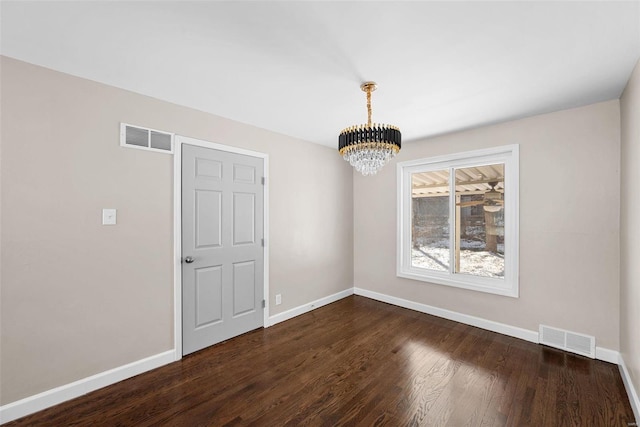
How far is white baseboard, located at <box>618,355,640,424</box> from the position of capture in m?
1.80

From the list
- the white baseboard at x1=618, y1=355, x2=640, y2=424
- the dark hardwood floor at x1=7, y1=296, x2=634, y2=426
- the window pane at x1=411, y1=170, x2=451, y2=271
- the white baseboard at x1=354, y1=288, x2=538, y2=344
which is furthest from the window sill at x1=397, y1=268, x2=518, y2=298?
the white baseboard at x1=618, y1=355, x2=640, y2=424

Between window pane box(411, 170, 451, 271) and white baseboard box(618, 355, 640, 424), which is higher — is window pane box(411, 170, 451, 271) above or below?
above

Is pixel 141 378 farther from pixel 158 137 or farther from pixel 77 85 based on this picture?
pixel 77 85

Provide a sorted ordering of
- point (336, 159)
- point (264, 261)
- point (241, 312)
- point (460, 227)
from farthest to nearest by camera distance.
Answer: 1. point (336, 159)
2. point (460, 227)
3. point (264, 261)
4. point (241, 312)

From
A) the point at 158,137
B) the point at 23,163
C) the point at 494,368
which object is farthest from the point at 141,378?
the point at 494,368

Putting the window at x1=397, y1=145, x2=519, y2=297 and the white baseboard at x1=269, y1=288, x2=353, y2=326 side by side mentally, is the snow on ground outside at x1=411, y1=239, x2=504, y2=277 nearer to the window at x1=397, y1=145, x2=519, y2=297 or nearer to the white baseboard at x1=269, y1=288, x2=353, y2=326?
the window at x1=397, y1=145, x2=519, y2=297

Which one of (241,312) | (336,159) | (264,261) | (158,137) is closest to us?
(158,137)

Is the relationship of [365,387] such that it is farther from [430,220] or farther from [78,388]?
[430,220]

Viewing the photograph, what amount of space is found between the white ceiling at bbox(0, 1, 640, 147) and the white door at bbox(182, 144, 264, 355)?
70 centimetres

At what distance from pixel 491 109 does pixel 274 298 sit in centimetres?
325

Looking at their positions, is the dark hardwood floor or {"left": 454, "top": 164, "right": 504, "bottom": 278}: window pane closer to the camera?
the dark hardwood floor

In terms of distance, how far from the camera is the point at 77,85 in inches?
82.5

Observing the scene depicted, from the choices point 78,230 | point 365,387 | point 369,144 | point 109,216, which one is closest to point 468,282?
point 365,387

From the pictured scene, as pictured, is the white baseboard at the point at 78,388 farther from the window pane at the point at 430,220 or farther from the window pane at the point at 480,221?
→ the window pane at the point at 480,221
